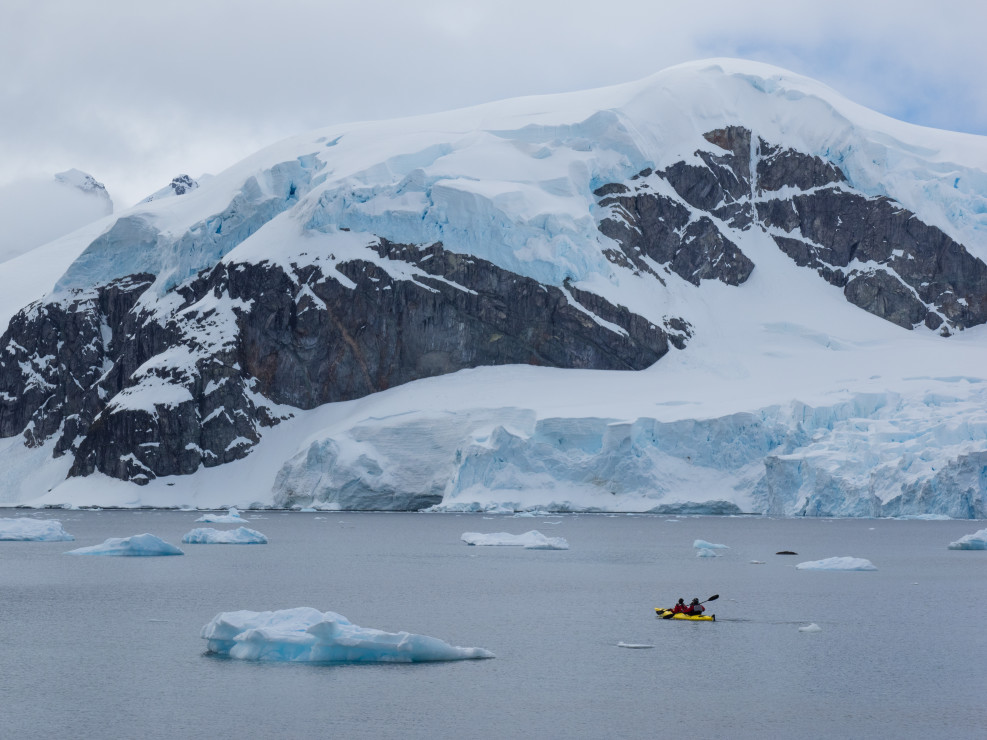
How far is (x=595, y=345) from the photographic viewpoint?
281 ft

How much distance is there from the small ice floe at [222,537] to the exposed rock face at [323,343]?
3629 centimetres

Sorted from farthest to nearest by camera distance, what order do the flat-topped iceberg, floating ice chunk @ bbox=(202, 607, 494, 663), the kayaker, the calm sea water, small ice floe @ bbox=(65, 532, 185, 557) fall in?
1. the flat-topped iceberg
2. small ice floe @ bbox=(65, 532, 185, 557)
3. the kayaker
4. floating ice chunk @ bbox=(202, 607, 494, 663)
5. the calm sea water

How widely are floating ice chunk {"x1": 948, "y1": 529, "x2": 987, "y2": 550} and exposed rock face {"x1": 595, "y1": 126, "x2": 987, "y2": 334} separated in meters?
45.7

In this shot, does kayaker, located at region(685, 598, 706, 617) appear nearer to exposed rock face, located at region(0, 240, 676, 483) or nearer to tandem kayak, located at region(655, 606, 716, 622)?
tandem kayak, located at region(655, 606, 716, 622)

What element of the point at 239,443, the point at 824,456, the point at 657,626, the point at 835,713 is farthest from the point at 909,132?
the point at 835,713

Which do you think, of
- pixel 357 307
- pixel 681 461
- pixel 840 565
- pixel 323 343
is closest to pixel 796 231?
pixel 357 307

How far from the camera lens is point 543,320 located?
85.4 metres

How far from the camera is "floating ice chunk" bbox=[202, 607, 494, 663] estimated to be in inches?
805

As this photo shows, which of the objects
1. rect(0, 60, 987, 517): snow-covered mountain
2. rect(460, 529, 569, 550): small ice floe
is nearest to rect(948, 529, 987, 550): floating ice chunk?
rect(0, 60, 987, 517): snow-covered mountain

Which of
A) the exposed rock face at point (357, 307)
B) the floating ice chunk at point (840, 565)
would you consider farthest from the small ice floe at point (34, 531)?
the floating ice chunk at point (840, 565)

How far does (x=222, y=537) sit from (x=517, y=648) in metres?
28.9

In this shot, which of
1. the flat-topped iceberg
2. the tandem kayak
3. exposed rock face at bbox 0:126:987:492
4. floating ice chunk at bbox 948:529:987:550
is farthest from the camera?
exposed rock face at bbox 0:126:987:492

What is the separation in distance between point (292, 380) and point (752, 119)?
4314 centimetres

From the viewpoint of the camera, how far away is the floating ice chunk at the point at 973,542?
46.2 m
